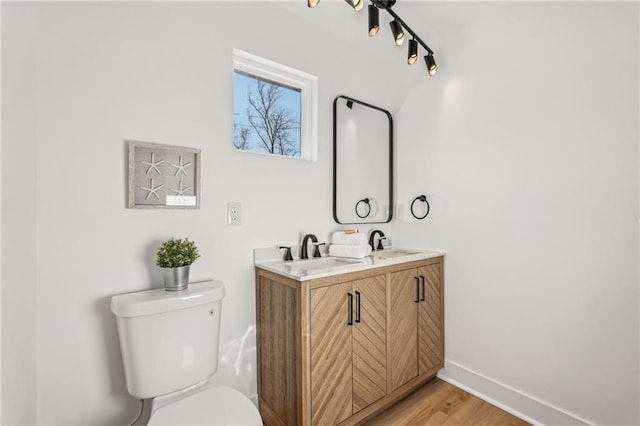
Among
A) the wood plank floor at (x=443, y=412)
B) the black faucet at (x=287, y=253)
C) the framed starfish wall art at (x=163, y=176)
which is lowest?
the wood plank floor at (x=443, y=412)

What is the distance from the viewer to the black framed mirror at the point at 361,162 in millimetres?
2195

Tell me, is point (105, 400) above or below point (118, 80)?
below

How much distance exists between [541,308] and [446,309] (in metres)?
0.59

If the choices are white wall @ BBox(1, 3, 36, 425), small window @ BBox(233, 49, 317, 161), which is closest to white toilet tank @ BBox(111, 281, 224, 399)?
white wall @ BBox(1, 3, 36, 425)

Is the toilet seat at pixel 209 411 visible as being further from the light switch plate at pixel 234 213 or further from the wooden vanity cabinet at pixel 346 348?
the light switch plate at pixel 234 213

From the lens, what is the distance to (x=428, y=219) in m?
2.26

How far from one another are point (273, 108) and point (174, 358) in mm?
1520

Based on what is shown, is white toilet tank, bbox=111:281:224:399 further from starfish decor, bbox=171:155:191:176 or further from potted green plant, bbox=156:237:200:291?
starfish decor, bbox=171:155:191:176

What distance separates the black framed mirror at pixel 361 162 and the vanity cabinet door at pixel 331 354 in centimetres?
74

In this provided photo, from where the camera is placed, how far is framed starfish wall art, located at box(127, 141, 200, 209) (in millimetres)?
1409

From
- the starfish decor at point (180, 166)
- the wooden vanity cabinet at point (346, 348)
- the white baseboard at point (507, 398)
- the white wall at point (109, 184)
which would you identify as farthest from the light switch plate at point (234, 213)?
the white baseboard at point (507, 398)

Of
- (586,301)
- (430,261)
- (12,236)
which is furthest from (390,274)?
(12,236)

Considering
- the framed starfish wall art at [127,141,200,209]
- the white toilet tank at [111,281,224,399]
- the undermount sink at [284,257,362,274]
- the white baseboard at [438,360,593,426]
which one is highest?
the framed starfish wall art at [127,141,200,209]

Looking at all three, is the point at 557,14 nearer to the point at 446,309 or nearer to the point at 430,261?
the point at 430,261
